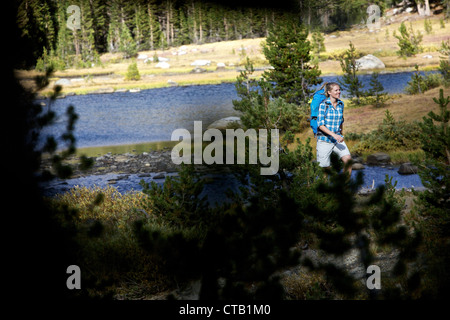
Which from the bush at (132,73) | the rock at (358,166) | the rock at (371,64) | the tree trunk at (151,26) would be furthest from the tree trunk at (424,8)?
the rock at (358,166)

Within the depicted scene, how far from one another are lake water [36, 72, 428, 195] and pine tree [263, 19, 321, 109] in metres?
5.55

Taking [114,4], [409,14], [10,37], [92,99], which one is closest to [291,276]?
[10,37]

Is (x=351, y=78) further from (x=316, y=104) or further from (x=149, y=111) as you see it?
(x=316, y=104)

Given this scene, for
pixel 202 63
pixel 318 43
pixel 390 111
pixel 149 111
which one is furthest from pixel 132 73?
pixel 390 111

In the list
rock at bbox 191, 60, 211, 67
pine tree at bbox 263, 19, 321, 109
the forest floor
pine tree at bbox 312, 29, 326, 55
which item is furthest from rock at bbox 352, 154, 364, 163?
rock at bbox 191, 60, 211, 67

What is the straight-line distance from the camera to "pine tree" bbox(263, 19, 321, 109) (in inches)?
712

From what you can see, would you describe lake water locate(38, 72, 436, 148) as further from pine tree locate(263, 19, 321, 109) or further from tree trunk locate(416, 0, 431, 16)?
tree trunk locate(416, 0, 431, 16)

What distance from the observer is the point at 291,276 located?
558 cm

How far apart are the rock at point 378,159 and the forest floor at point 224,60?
2150 centimetres

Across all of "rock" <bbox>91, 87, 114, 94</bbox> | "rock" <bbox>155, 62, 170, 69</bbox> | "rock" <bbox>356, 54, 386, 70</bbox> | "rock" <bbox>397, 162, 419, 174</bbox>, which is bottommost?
"rock" <bbox>397, 162, 419, 174</bbox>

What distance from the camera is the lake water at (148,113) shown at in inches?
894

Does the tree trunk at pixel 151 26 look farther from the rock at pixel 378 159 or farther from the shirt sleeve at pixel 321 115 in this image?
the shirt sleeve at pixel 321 115

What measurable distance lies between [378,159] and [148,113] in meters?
18.8
